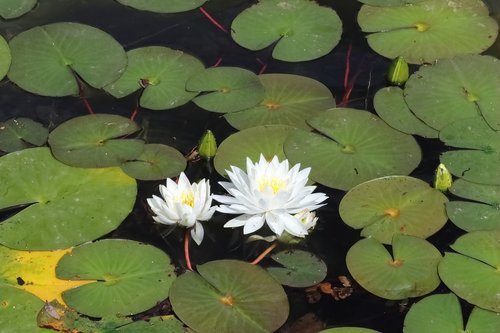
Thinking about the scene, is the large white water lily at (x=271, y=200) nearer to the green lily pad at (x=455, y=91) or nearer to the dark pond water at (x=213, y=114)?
the dark pond water at (x=213, y=114)

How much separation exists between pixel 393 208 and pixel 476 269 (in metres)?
0.49

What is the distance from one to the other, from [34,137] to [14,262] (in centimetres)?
83

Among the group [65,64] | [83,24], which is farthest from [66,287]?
[83,24]

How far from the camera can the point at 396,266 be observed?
3.40 metres

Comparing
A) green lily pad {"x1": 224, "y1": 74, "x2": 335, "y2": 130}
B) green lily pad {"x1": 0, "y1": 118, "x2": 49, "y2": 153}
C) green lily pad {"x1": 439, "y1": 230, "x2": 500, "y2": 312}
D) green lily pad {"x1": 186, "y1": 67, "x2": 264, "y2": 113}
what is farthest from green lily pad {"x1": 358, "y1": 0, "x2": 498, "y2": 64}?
green lily pad {"x1": 0, "y1": 118, "x2": 49, "y2": 153}

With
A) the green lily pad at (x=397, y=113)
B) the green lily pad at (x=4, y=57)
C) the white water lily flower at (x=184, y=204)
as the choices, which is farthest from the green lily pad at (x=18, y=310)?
the green lily pad at (x=397, y=113)

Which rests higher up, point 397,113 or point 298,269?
point 397,113

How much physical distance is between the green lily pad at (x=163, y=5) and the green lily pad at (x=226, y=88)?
0.67 metres

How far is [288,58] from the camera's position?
4.52 metres

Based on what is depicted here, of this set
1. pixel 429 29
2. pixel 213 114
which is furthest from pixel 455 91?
pixel 213 114

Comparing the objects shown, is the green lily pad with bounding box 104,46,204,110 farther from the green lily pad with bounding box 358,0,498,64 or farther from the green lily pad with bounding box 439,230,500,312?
the green lily pad with bounding box 439,230,500,312

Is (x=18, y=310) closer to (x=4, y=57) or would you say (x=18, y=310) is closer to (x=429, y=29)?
(x=4, y=57)

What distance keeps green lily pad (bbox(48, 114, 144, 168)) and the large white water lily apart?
731mm

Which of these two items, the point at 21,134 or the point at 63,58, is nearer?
the point at 21,134
